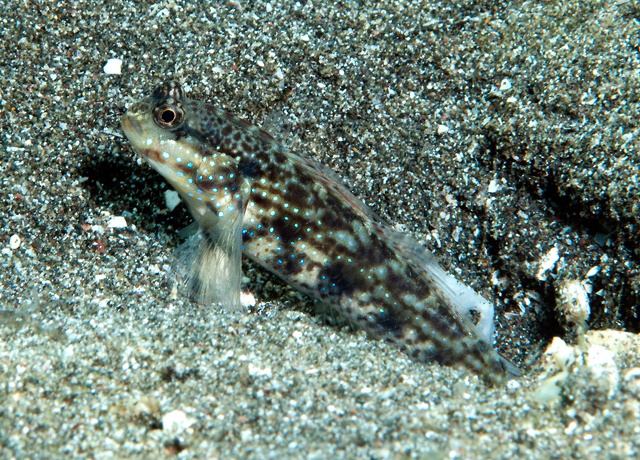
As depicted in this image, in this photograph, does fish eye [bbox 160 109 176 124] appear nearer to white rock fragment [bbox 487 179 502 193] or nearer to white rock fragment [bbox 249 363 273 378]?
white rock fragment [bbox 249 363 273 378]

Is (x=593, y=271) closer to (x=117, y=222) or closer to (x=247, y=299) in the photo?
(x=247, y=299)

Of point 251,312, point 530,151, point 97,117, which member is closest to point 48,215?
point 97,117

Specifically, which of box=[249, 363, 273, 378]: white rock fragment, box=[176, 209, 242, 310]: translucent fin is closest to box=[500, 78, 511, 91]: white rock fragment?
box=[176, 209, 242, 310]: translucent fin

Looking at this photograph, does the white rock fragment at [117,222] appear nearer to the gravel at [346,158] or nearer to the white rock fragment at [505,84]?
the gravel at [346,158]

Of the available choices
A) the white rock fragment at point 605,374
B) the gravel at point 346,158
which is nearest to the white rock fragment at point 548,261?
the gravel at point 346,158

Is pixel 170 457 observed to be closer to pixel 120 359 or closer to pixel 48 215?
pixel 120 359

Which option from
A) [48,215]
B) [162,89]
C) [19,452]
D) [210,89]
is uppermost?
[210,89]
